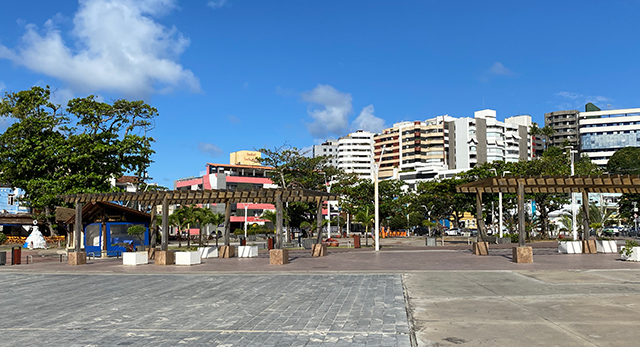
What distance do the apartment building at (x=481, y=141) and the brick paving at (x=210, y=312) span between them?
12358 cm

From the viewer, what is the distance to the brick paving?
26.0ft

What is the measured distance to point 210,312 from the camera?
1037 centimetres

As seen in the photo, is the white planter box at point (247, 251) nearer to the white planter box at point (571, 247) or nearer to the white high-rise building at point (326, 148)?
the white planter box at point (571, 247)

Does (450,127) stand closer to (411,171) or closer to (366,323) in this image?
(411,171)

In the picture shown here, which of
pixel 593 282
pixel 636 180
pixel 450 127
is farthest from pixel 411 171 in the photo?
pixel 593 282

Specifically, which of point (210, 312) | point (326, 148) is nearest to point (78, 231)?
point (210, 312)

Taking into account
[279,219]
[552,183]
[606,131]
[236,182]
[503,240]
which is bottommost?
[503,240]

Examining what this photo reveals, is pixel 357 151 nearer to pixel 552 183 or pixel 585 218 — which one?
pixel 585 218

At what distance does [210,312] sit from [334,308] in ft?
7.90

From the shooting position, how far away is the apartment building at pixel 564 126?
15375 centimetres

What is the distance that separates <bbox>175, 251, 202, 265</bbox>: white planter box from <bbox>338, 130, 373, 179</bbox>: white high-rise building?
14310 centimetres

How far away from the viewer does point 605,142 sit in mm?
144625

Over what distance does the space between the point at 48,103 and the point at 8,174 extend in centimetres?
726

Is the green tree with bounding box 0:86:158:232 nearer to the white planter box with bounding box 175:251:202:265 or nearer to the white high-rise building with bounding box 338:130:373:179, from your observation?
the white planter box with bounding box 175:251:202:265
